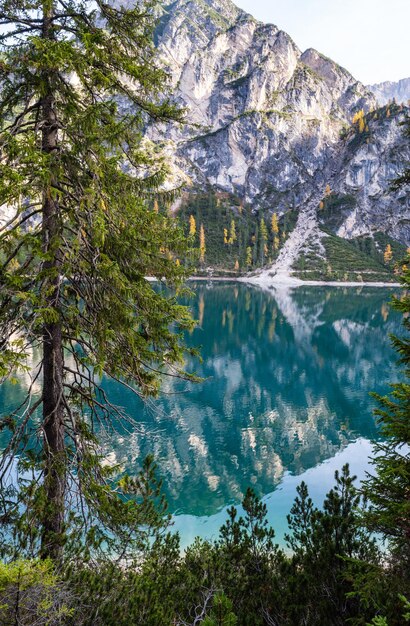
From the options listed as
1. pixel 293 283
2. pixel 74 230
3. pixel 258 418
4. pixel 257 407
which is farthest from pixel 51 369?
pixel 293 283

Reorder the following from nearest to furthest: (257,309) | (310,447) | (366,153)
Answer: (310,447) < (257,309) < (366,153)

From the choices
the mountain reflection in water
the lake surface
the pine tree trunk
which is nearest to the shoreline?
the mountain reflection in water

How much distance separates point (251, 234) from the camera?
180 meters

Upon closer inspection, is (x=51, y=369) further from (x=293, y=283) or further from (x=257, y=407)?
(x=293, y=283)

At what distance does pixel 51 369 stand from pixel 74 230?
6.95 feet

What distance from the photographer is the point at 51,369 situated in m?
5.70

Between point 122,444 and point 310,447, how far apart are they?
1236cm

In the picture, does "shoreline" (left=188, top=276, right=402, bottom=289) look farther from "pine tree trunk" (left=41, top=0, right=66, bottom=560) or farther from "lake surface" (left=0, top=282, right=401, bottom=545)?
"pine tree trunk" (left=41, top=0, right=66, bottom=560)

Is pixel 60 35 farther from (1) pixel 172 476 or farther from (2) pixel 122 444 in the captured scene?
(2) pixel 122 444

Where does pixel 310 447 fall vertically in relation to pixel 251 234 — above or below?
below

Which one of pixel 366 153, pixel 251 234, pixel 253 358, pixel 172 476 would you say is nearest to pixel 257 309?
pixel 253 358

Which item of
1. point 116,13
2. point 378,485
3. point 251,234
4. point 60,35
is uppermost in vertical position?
point 251,234

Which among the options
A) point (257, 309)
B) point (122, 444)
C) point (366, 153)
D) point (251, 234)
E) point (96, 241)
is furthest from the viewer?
point (366, 153)

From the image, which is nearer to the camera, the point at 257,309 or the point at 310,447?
the point at 310,447
